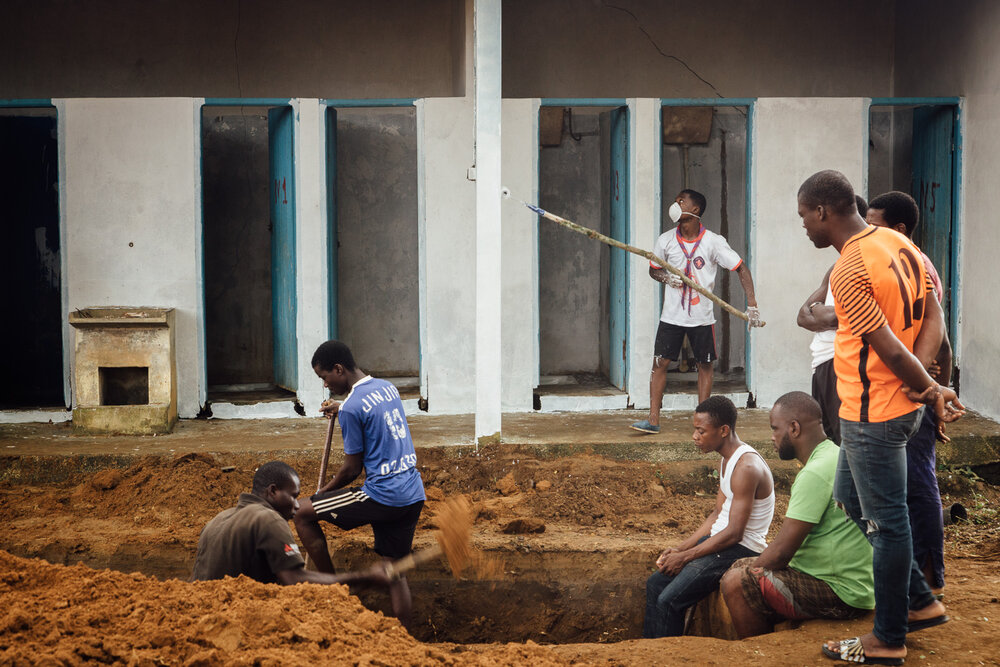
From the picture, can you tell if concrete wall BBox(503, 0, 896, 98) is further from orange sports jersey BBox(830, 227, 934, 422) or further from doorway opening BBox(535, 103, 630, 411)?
orange sports jersey BBox(830, 227, 934, 422)

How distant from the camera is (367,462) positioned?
4973 mm

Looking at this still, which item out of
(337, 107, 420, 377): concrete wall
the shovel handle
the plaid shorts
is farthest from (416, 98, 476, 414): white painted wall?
the plaid shorts

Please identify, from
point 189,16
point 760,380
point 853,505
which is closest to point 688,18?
point 760,380

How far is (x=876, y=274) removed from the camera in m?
3.55

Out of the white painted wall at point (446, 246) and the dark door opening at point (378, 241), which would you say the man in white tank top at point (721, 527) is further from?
the dark door opening at point (378, 241)

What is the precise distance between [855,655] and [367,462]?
248cm

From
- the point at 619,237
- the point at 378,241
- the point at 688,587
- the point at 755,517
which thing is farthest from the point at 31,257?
the point at 755,517

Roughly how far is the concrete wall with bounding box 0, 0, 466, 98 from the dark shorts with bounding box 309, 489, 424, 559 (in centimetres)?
555

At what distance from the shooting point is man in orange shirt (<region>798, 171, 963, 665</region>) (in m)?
3.53

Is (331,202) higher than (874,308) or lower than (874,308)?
higher

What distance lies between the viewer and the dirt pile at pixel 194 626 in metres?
3.35

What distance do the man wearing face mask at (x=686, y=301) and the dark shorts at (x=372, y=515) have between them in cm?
299

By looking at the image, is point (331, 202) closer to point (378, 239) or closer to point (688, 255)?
point (378, 239)

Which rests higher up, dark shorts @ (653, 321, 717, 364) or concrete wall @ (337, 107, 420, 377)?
concrete wall @ (337, 107, 420, 377)
